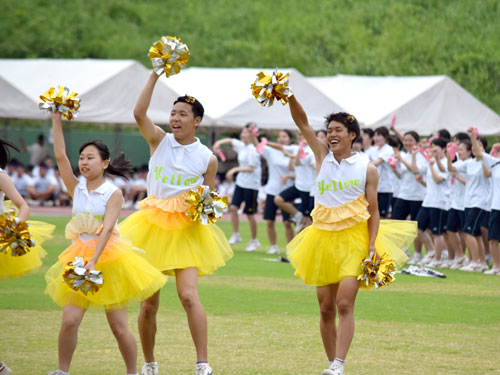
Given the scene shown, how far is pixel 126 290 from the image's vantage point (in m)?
6.38

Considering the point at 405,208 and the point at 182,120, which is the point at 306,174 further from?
the point at 182,120

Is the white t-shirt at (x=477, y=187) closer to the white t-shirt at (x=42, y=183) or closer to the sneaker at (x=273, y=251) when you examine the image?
the sneaker at (x=273, y=251)

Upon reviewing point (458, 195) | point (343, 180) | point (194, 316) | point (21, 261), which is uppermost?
point (343, 180)

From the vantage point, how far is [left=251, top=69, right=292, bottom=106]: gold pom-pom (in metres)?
6.82

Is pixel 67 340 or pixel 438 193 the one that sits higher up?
pixel 438 193

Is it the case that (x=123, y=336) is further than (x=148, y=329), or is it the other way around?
(x=148, y=329)

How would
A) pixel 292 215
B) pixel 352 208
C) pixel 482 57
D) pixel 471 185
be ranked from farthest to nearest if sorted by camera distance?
pixel 482 57 < pixel 292 215 < pixel 471 185 < pixel 352 208

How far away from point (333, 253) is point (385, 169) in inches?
356

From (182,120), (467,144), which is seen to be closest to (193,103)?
(182,120)

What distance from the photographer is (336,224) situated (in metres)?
7.12

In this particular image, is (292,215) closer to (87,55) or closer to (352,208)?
(352,208)

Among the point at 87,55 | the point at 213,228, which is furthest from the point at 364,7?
the point at 213,228

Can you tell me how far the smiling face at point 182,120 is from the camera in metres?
7.27

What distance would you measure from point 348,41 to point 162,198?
1334 inches
